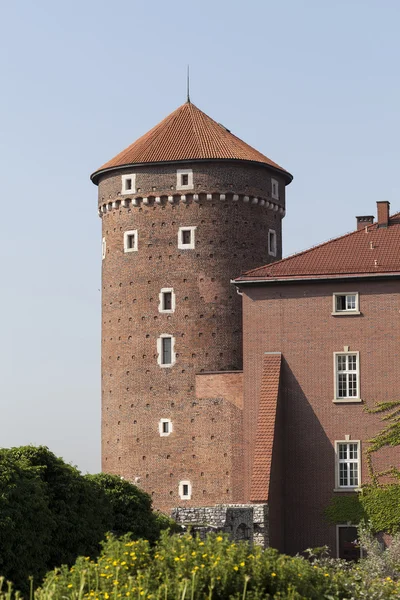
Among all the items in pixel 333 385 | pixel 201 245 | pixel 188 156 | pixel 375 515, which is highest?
pixel 188 156

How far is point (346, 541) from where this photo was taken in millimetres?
43938

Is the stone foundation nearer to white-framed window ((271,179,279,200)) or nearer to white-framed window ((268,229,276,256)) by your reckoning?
white-framed window ((268,229,276,256))

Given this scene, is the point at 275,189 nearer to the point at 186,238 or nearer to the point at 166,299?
the point at 186,238

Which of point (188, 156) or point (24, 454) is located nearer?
point (24, 454)

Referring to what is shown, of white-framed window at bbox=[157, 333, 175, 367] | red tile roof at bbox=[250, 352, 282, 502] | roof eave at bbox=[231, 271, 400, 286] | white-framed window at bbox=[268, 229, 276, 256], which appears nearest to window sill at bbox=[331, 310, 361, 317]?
roof eave at bbox=[231, 271, 400, 286]

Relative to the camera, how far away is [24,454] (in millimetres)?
32844

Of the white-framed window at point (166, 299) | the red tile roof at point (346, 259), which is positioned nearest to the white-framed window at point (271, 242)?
the white-framed window at point (166, 299)

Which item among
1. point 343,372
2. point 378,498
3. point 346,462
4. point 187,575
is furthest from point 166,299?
point 187,575

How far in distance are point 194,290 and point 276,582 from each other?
35.0 meters

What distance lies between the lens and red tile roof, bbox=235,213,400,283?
148 feet

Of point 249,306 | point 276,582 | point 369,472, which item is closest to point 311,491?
point 369,472

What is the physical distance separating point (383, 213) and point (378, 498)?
1091 centimetres

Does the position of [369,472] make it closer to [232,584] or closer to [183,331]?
[183,331]

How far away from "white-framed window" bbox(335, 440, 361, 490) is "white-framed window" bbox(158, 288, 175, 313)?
11.5 m
